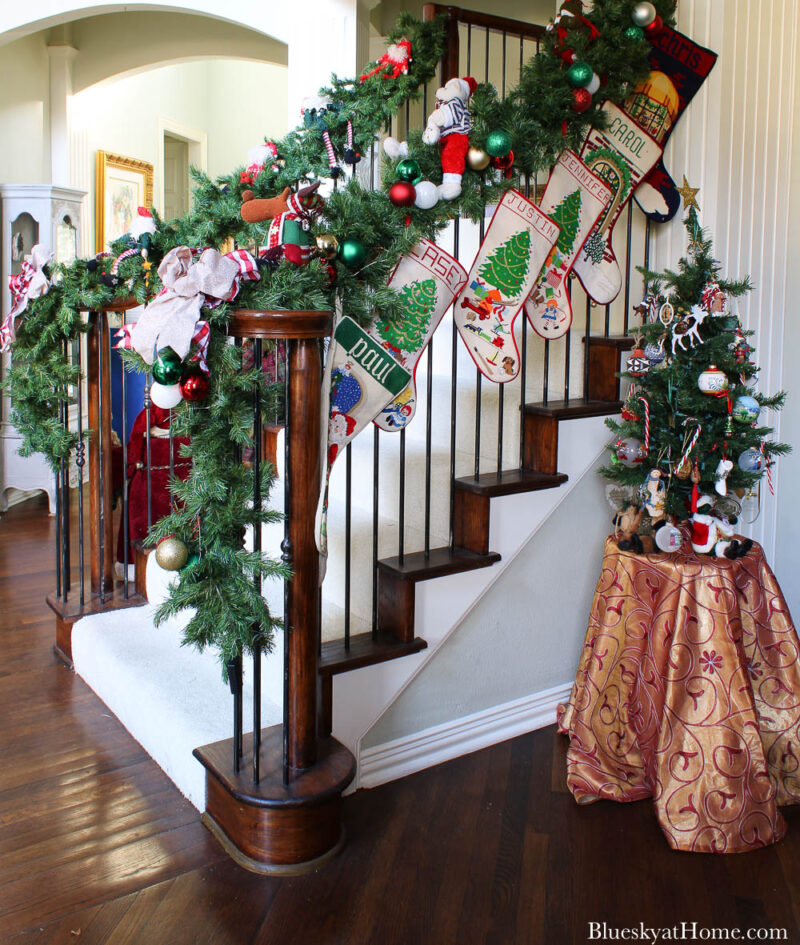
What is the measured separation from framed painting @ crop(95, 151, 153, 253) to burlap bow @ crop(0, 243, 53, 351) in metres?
3.55

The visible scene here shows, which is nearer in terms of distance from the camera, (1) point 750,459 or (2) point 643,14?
(1) point 750,459

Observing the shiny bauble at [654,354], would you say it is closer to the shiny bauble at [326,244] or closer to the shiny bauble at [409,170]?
the shiny bauble at [409,170]

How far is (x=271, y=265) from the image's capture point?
184cm

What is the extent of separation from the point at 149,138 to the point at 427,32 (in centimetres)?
572

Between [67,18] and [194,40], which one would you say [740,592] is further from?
[194,40]

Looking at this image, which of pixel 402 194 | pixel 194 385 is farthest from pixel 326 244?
pixel 194 385

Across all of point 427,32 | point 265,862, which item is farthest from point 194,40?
point 265,862

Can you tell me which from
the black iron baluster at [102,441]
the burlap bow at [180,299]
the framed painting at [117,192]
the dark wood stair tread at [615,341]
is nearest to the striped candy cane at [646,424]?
the dark wood stair tread at [615,341]

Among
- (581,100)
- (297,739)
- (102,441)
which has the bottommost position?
(297,739)

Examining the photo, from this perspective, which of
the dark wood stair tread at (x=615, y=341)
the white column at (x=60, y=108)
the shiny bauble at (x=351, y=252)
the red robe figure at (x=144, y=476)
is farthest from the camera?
the white column at (x=60, y=108)

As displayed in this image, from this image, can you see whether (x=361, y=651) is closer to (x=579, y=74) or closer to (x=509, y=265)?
(x=509, y=265)

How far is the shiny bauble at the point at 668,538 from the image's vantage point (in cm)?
232

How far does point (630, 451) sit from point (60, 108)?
528 centimetres

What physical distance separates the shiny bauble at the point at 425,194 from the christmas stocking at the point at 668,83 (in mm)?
883
